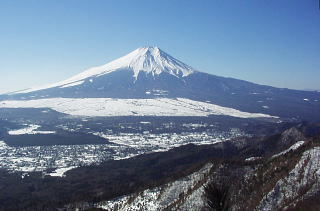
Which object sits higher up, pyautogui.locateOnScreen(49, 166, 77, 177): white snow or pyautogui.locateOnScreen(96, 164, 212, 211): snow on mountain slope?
pyautogui.locateOnScreen(96, 164, 212, 211): snow on mountain slope

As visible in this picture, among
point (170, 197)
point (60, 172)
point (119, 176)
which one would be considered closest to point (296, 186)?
point (170, 197)

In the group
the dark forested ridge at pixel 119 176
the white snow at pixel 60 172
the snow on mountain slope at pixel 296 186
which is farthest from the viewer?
the white snow at pixel 60 172

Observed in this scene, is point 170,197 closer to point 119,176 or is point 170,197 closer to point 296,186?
point 296,186

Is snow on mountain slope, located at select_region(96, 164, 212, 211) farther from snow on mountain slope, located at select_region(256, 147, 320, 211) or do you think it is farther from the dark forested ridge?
snow on mountain slope, located at select_region(256, 147, 320, 211)

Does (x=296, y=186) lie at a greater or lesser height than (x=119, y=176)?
greater

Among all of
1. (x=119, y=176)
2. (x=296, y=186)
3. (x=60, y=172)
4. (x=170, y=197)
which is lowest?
(x=60, y=172)

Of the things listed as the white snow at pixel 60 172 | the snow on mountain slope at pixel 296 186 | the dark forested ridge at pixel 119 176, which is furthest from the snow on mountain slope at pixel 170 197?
the white snow at pixel 60 172

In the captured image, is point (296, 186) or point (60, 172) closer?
point (296, 186)

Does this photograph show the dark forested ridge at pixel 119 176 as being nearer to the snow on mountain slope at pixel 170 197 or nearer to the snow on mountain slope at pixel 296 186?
the snow on mountain slope at pixel 170 197

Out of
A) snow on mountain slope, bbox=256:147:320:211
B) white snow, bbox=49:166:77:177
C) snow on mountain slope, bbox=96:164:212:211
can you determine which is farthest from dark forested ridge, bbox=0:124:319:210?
snow on mountain slope, bbox=256:147:320:211

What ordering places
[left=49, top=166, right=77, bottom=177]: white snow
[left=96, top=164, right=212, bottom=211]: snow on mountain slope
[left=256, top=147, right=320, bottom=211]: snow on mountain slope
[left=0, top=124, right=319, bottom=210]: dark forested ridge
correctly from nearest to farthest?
[left=256, top=147, right=320, bottom=211]: snow on mountain slope → [left=96, top=164, right=212, bottom=211]: snow on mountain slope → [left=0, top=124, right=319, bottom=210]: dark forested ridge → [left=49, top=166, right=77, bottom=177]: white snow

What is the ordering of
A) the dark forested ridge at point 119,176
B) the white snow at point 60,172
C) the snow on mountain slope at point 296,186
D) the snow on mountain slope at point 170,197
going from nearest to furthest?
1. the snow on mountain slope at point 296,186
2. the snow on mountain slope at point 170,197
3. the dark forested ridge at point 119,176
4. the white snow at point 60,172

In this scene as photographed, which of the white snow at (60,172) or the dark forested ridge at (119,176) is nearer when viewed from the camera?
the dark forested ridge at (119,176)
